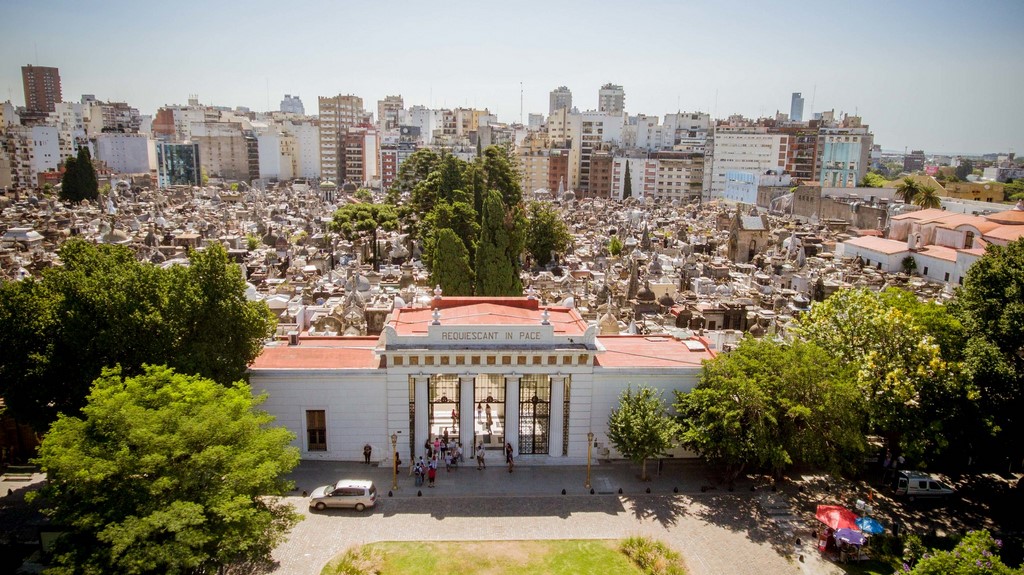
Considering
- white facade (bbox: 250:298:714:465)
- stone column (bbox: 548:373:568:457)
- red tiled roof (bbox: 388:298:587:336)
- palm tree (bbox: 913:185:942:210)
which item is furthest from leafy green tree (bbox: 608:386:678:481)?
palm tree (bbox: 913:185:942:210)

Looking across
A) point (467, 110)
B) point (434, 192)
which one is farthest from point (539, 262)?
point (467, 110)

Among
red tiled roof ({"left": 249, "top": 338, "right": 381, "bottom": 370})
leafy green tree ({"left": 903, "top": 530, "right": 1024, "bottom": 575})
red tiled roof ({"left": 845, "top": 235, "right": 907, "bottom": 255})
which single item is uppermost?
red tiled roof ({"left": 249, "top": 338, "right": 381, "bottom": 370})

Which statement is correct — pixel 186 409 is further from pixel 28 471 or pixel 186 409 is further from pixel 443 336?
pixel 28 471

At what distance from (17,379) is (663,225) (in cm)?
8750

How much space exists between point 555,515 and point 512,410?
432 centimetres

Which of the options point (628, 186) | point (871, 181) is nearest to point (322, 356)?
point (628, 186)

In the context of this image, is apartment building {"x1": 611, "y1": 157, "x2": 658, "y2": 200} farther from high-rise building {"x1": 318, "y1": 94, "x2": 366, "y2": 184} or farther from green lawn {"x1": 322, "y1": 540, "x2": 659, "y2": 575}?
green lawn {"x1": 322, "y1": 540, "x2": 659, "y2": 575}

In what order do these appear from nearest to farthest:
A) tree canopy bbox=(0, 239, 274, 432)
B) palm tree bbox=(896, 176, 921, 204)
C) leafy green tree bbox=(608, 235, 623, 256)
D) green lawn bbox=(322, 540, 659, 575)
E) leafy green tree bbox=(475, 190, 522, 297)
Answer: green lawn bbox=(322, 540, 659, 575) → tree canopy bbox=(0, 239, 274, 432) → leafy green tree bbox=(475, 190, 522, 297) → leafy green tree bbox=(608, 235, 623, 256) → palm tree bbox=(896, 176, 921, 204)

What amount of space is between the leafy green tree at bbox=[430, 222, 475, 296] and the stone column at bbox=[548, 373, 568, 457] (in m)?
18.1

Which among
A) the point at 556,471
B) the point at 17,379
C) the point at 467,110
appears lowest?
the point at 556,471

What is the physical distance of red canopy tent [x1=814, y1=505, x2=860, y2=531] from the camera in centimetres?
2005

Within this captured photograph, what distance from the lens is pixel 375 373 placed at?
957 inches

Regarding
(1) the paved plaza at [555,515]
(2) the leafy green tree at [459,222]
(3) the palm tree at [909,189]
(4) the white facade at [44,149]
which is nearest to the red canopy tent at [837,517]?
(1) the paved plaza at [555,515]

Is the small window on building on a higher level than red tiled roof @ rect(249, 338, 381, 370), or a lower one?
lower
